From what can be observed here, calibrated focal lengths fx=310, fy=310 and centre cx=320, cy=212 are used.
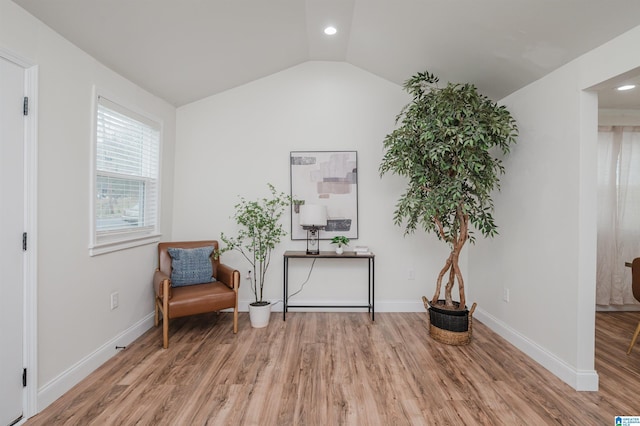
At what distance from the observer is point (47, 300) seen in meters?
1.95

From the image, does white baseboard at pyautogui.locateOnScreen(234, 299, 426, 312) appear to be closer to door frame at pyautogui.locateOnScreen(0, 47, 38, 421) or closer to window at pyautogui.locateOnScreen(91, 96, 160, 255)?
window at pyautogui.locateOnScreen(91, 96, 160, 255)

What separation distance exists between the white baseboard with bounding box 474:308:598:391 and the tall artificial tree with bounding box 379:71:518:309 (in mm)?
520

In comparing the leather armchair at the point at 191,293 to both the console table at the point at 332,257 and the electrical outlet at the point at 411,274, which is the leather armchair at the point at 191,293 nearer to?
the console table at the point at 332,257

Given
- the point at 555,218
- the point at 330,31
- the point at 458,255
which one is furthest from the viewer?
the point at 330,31

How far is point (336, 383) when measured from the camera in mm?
2158

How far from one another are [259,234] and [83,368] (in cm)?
174

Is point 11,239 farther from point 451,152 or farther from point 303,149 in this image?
point 451,152

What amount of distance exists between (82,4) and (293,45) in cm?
182

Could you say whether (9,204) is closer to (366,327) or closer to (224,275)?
(224,275)

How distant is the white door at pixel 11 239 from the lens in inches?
65.6

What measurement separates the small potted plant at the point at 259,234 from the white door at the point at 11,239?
5.49 ft

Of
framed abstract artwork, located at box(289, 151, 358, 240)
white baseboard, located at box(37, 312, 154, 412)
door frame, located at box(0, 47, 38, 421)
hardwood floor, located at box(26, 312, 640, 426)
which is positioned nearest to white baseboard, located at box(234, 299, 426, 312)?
hardwood floor, located at box(26, 312, 640, 426)

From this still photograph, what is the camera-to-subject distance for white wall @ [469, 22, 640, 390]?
2.12 metres

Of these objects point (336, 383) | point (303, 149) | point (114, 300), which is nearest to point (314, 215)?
point (303, 149)
